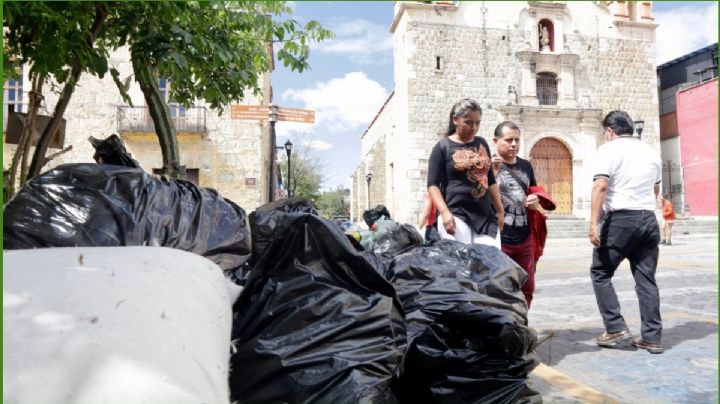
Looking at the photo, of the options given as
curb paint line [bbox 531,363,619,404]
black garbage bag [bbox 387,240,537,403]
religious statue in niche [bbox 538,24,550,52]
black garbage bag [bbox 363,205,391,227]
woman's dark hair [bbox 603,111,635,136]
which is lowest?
curb paint line [bbox 531,363,619,404]

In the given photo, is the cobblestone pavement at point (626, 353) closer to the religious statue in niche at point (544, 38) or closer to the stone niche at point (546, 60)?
the stone niche at point (546, 60)

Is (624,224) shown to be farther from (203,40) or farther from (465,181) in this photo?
(203,40)

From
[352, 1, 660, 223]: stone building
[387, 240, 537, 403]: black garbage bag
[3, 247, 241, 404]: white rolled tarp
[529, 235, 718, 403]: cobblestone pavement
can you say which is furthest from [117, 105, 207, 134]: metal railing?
[3, 247, 241, 404]: white rolled tarp

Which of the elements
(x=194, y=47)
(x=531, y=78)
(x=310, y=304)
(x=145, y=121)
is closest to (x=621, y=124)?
(x=310, y=304)

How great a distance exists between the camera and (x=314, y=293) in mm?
1715

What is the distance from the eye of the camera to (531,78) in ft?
65.9

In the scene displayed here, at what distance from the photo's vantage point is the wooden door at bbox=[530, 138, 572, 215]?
20109mm

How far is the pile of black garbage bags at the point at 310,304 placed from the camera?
5.11ft

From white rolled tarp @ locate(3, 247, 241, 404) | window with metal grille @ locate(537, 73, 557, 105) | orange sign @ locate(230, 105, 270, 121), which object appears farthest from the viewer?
window with metal grille @ locate(537, 73, 557, 105)

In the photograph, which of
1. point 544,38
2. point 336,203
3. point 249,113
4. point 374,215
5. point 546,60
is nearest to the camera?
point 374,215

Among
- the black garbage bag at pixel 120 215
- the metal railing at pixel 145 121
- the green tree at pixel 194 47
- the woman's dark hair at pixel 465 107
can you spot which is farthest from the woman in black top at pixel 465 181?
the metal railing at pixel 145 121

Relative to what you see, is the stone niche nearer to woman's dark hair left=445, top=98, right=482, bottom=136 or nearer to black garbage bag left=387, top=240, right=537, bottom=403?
woman's dark hair left=445, top=98, right=482, bottom=136

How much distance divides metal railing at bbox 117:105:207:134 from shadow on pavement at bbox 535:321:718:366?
1438 cm

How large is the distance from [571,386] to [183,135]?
50.7 ft
